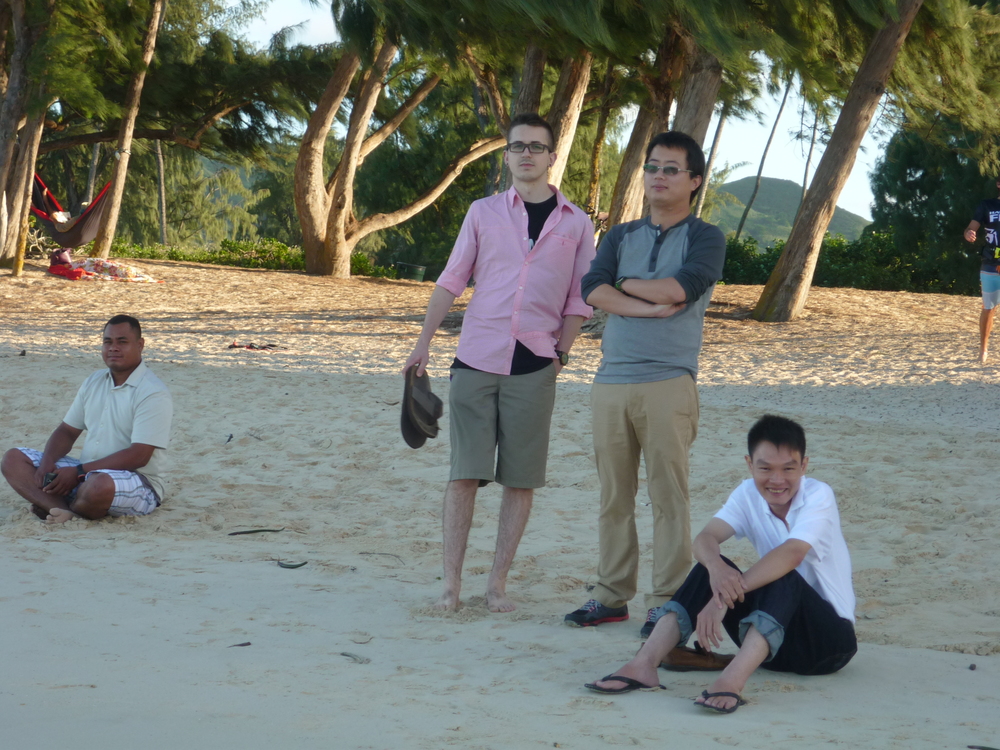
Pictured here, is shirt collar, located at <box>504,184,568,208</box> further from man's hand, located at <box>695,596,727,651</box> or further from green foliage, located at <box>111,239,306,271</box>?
green foliage, located at <box>111,239,306,271</box>

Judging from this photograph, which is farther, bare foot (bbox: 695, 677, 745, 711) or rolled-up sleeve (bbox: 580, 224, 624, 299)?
rolled-up sleeve (bbox: 580, 224, 624, 299)

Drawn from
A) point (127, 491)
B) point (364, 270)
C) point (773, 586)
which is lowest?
point (127, 491)

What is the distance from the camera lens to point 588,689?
102 inches

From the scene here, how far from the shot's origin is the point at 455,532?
3416mm

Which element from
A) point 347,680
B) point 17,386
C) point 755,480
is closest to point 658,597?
point 755,480

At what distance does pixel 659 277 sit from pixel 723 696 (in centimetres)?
133

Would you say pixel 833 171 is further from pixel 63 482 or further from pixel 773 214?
pixel 773 214

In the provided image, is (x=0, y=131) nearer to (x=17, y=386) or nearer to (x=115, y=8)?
(x=115, y=8)

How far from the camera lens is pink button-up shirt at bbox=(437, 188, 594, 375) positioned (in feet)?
11.0

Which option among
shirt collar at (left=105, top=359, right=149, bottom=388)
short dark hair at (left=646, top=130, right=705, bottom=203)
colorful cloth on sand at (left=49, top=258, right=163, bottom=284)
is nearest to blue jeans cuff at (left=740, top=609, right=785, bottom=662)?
short dark hair at (left=646, top=130, right=705, bottom=203)

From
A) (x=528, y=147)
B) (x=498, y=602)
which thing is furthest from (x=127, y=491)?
(x=528, y=147)

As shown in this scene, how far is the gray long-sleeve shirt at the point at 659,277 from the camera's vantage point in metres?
3.17

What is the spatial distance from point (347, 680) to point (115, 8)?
46.8 feet

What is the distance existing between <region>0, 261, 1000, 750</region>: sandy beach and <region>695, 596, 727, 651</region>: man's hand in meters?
0.16
